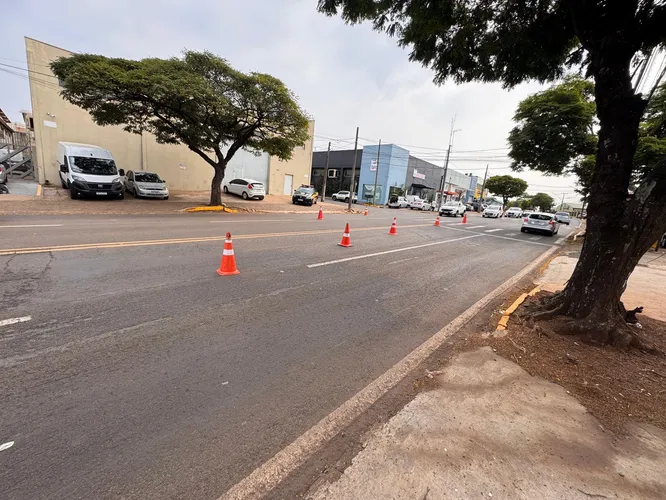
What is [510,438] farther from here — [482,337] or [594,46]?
[594,46]

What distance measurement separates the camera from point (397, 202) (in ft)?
132

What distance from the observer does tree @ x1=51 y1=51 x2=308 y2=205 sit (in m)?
13.1

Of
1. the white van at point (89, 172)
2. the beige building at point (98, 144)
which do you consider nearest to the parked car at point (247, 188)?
the beige building at point (98, 144)


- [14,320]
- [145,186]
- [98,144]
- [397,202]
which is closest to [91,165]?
[145,186]

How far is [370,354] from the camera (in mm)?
3654

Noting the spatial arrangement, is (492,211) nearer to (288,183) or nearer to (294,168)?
(294,168)

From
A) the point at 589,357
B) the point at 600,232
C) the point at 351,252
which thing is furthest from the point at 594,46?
the point at 351,252

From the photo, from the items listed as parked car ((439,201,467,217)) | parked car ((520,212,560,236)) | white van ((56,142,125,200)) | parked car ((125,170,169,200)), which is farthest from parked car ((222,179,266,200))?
parked car ((520,212,560,236))

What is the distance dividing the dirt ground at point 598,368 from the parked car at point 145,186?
19.3 metres

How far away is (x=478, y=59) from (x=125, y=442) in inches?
295

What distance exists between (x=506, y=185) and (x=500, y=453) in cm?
6908

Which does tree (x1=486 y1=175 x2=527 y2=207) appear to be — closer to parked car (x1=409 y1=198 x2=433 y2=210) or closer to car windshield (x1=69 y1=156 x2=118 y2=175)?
parked car (x1=409 y1=198 x2=433 y2=210)

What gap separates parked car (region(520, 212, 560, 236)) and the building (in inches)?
773

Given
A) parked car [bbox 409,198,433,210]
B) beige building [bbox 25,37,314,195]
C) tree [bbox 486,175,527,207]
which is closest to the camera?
beige building [bbox 25,37,314,195]
